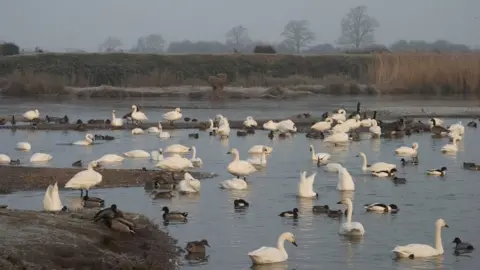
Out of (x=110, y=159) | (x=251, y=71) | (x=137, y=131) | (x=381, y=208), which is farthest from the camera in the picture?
(x=251, y=71)

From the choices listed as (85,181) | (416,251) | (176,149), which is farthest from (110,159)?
(416,251)

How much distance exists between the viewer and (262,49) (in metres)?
85.8

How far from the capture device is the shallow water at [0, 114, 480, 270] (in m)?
14.1

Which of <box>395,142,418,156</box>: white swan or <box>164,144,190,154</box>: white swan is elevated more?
<box>164,144,190,154</box>: white swan

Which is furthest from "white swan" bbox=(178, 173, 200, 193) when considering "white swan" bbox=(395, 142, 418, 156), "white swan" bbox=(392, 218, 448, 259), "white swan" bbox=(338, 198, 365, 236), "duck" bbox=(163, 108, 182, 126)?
"duck" bbox=(163, 108, 182, 126)

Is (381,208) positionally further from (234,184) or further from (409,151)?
(409,151)

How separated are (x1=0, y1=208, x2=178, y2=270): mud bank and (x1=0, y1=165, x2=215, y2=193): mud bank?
5.94 m

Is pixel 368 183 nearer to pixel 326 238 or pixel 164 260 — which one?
pixel 326 238

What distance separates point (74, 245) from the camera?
12.3 metres

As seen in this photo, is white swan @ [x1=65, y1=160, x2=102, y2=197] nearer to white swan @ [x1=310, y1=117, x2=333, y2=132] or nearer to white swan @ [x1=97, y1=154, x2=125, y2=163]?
white swan @ [x1=97, y1=154, x2=125, y2=163]

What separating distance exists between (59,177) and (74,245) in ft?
29.6

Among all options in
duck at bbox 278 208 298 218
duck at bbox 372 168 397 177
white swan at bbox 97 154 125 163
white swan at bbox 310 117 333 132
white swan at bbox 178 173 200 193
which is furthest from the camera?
white swan at bbox 310 117 333 132

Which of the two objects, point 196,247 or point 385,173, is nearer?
point 196,247

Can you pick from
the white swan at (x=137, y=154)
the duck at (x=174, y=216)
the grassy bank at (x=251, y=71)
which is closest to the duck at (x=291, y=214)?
the duck at (x=174, y=216)
